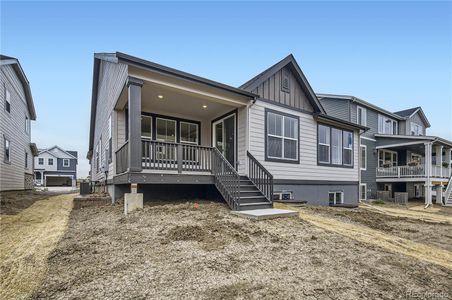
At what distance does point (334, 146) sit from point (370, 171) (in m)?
8.24

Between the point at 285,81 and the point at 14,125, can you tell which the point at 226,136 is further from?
the point at 14,125

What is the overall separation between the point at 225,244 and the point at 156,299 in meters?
1.93

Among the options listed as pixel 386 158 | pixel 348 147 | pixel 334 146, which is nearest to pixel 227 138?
pixel 334 146

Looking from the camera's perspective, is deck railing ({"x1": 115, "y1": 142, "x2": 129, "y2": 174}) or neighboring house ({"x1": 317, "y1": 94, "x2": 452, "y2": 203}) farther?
neighboring house ({"x1": 317, "y1": 94, "x2": 452, "y2": 203})

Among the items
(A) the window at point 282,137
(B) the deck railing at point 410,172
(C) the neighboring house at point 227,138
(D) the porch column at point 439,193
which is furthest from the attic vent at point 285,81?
(D) the porch column at point 439,193

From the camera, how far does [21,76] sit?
15.7m

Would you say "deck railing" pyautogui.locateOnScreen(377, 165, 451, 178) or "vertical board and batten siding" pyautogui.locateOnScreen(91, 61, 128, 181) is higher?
"vertical board and batten siding" pyautogui.locateOnScreen(91, 61, 128, 181)

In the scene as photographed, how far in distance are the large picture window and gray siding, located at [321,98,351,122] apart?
544 centimetres

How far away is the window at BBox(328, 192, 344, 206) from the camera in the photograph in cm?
1255

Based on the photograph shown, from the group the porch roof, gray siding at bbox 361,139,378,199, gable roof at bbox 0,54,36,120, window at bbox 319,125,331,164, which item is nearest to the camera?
window at bbox 319,125,331,164

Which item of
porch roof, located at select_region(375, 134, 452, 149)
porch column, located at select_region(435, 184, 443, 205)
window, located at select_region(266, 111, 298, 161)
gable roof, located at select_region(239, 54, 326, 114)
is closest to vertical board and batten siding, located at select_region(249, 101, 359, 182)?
window, located at select_region(266, 111, 298, 161)

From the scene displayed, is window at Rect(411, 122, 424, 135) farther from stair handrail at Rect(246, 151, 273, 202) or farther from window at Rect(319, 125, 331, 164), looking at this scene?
stair handrail at Rect(246, 151, 273, 202)

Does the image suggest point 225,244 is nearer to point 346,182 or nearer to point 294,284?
point 294,284

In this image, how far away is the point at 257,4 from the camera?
43.2ft
